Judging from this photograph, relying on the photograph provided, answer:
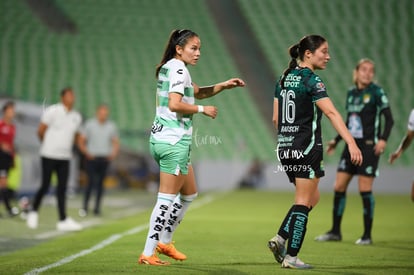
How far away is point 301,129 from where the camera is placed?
6.84 metres

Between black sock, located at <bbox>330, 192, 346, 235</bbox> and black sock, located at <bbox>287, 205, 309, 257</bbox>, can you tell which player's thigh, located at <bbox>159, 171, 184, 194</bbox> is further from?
black sock, located at <bbox>330, 192, 346, 235</bbox>

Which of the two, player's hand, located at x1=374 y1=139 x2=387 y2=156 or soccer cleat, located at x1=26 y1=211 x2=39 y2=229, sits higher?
player's hand, located at x1=374 y1=139 x2=387 y2=156

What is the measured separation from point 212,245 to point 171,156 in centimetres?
267

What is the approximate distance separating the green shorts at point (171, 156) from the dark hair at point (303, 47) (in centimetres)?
105

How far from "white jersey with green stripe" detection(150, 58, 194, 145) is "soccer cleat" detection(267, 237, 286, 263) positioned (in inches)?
45.2

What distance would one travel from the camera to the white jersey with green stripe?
21.8 feet

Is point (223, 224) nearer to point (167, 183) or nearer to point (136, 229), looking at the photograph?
point (136, 229)

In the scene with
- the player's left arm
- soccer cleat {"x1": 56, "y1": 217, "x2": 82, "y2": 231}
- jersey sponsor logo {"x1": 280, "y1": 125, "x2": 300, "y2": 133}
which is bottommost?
soccer cleat {"x1": 56, "y1": 217, "x2": 82, "y2": 231}

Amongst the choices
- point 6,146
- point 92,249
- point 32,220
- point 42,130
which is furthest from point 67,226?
point 92,249

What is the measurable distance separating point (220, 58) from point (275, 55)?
81.6 inches

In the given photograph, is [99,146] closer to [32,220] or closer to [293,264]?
[32,220]

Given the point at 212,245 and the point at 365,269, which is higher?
the point at 365,269

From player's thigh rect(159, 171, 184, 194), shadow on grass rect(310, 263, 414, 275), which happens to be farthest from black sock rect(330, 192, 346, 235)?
player's thigh rect(159, 171, 184, 194)

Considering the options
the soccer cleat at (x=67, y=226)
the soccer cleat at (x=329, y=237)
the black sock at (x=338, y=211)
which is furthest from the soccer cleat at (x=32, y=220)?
the black sock at (x=338, y=211)
